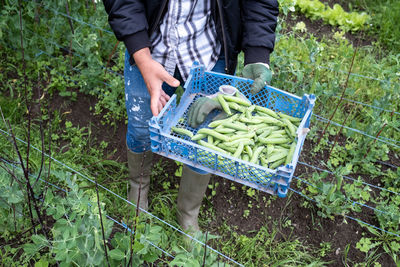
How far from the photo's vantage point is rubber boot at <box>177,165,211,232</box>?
2.67 metres

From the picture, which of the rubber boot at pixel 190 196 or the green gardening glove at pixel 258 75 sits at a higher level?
the green gardening glove at pixel 258 75

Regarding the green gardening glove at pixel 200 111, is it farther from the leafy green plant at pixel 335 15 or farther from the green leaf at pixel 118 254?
the leafy green plant at pixel 335 15

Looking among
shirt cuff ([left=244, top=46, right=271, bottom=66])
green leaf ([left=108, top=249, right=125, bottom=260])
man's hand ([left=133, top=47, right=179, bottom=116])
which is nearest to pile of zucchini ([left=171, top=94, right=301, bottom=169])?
man's hand ([left=133, top=47, right=179, bottom=116])

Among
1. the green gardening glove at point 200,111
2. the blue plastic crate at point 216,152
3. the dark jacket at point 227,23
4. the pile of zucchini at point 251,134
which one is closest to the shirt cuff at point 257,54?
the dark jacket at point 227,23

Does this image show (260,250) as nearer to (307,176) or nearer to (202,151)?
(307,176)

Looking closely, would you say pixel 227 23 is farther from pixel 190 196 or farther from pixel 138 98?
Answer: pixel 190 196

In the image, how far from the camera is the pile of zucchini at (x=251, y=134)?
6.88 feet

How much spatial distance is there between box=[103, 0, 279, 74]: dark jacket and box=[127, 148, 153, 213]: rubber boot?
0.83 metres

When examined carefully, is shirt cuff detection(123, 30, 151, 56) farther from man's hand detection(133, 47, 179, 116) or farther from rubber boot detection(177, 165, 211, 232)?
rubber boot detection(177, 165, 211, 232)

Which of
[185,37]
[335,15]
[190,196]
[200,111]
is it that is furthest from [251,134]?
[335,15]

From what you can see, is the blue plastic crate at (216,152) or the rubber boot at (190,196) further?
the rubber boot at (190,196)

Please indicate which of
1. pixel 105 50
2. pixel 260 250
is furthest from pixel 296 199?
pixel 105 50

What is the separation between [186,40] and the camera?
238 cm

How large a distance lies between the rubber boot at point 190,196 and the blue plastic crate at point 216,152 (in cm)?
45
